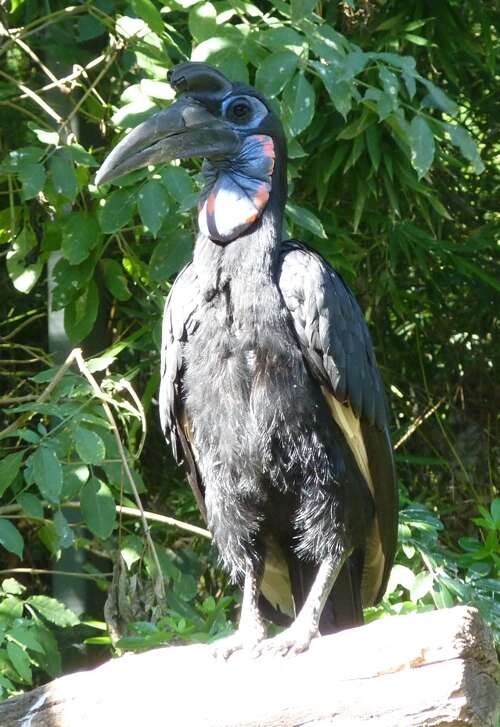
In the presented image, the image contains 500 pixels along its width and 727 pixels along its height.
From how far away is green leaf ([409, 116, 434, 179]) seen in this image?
15.4ft

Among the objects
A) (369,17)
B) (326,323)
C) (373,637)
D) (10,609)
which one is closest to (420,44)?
(369,17)

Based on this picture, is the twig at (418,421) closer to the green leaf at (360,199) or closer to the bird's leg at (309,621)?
the green leaf at (360,199)

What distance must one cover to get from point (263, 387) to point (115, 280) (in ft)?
5.44

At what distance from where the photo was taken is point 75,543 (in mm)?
5676

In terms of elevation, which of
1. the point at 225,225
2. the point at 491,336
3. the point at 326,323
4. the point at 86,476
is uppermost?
the point at 225,225

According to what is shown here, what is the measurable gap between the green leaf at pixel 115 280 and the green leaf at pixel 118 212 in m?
0.63

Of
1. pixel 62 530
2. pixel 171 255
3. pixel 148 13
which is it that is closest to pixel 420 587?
pixel 62 530

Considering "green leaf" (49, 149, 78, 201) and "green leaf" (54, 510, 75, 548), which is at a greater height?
"green leaf" (49, 149, 78, 201)

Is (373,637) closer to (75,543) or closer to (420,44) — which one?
(75,543)

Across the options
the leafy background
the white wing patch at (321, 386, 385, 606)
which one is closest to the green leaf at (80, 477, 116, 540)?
the leafy background

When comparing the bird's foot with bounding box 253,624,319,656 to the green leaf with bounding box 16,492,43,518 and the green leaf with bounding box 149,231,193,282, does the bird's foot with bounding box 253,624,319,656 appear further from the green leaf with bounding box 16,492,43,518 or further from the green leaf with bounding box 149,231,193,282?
the green leaf with bounding box 149,231,193,282

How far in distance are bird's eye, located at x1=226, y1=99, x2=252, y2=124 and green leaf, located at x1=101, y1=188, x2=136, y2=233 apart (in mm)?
582

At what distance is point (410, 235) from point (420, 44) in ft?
3.15

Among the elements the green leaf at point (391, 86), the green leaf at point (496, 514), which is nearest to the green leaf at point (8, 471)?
the green leaf at point (391, 86)
